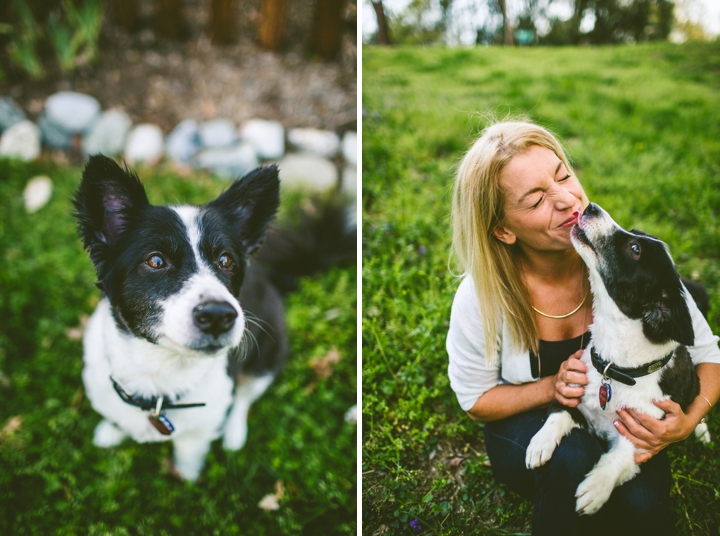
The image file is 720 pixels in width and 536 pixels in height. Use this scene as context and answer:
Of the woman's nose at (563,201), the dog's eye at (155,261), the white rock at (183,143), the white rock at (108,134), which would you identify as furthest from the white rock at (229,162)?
the woman's nose at (563,201)

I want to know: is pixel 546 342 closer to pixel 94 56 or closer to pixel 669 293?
pixel 669 293

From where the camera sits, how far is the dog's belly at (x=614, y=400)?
4.63ft

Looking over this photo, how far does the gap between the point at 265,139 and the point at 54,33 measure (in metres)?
1.93

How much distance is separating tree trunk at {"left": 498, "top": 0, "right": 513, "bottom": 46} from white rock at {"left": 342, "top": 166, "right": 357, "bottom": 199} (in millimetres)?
1247

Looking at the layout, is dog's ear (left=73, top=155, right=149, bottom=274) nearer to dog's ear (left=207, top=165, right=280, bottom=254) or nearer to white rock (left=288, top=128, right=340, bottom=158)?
dog's ear (left=207, top=165, right=280, bottom=254)

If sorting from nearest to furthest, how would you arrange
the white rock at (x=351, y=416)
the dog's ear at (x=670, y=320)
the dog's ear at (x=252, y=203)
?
1. the dog's ear at (x=670, y=320)
2. the dog's ear at (x=252, y=203)
3. the white rock at (x=351, y=416)

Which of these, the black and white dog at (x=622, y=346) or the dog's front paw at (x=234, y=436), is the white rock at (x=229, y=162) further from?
the black and white dog at (x=622, y=346)

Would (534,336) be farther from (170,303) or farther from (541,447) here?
(170,303)

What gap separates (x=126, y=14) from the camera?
157 inches

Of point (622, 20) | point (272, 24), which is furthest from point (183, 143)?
point (622, 20)

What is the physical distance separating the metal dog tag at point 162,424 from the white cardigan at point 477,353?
3.56 ft

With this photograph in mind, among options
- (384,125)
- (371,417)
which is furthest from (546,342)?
(384,125)

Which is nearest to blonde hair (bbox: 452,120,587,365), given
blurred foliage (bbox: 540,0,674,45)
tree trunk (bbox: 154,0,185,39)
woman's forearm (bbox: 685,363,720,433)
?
woman's forearm (bbox: 685,363,720,433)

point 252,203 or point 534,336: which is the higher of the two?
point 252,203
